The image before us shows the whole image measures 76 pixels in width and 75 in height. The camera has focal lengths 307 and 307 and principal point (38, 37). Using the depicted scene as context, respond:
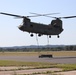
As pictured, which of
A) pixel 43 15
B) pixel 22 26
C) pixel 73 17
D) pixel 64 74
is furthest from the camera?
pixel 22 26

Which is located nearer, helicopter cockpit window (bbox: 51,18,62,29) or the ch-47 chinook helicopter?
the ch-47 chinook helicopter

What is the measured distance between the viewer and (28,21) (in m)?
53.0

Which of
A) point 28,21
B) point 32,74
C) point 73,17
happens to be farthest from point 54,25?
point 32,74

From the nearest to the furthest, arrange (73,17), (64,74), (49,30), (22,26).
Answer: (64,74), (73,17), (22,26), (49,30)

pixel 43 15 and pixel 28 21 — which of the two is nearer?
pixel 43 15

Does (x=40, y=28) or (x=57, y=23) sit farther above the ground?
(x=57, y=23)

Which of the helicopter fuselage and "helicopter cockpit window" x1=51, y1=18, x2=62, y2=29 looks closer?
the helicopter fuselage

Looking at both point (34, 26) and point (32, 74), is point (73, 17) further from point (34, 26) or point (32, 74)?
point (32, 74)

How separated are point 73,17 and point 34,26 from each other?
1061 cm

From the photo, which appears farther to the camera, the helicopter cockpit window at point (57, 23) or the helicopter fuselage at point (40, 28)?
the helicopter cockpit window at point (57, 23)

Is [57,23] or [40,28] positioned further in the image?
[57,23]

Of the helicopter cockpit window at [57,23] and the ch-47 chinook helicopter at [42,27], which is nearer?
the ch-47 chinook helicopter at [42,27]

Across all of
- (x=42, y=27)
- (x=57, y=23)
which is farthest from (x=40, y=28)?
(x=57, y=23)

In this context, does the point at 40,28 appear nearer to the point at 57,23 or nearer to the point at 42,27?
the point at 42,27
